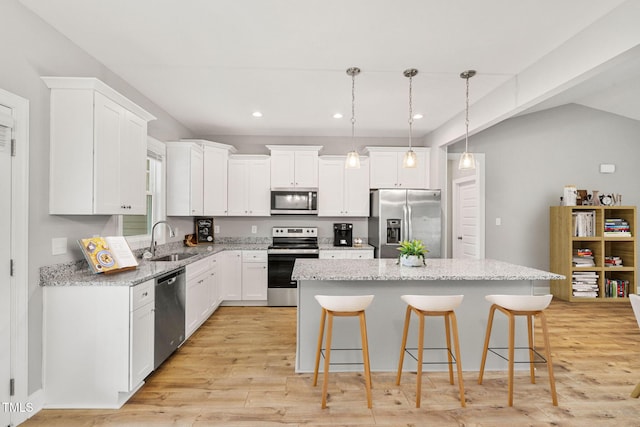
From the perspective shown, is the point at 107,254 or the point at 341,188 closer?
the point at 107,254

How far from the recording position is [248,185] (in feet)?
17.0

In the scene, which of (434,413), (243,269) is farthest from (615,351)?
(243,269)

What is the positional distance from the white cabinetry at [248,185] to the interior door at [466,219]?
3.15 m

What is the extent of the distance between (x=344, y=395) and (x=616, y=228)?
537 centimetres

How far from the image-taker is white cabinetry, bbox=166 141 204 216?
443 cm

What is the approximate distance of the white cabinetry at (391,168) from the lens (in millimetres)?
5234

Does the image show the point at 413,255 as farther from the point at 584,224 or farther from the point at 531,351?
the point at 584,224

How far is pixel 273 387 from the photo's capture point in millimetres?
2582

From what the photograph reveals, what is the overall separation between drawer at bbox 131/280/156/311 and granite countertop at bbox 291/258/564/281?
1.11 m

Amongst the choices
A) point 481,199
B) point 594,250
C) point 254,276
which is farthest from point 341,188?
point 594,250

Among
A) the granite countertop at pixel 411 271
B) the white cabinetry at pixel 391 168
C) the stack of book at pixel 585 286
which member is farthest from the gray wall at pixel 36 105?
the stack of book at pixel 585 286

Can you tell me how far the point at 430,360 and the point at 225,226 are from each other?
12.3 feet

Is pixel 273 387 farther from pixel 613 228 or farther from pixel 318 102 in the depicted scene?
pixel 613 228

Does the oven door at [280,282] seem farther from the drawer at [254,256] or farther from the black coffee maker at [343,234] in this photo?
the black coffee maker at [343,234]
